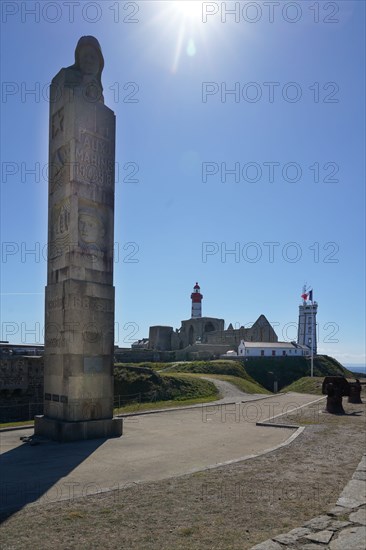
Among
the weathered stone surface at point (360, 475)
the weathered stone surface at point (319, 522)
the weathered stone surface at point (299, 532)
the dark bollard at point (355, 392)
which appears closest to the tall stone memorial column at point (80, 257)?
the weathered stone surface at point (360, 475)

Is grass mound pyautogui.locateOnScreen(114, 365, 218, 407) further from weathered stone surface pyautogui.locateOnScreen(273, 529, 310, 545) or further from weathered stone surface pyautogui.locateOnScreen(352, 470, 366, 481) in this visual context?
weathered stone surface pyautogui.locateOnScreen(273, 529, 310, 545)

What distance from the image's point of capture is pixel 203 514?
629cm

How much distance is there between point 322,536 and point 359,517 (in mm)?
867

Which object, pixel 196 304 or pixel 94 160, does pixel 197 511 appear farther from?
pixel 196 304

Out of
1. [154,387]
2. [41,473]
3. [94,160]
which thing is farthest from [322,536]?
[154,387]

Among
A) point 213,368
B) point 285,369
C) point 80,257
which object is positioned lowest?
point 285,369

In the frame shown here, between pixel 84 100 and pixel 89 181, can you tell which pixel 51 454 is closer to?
pixel 89 181

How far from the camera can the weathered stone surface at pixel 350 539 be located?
5.07 metres

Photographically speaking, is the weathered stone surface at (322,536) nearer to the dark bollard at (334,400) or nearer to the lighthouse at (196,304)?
the dark bollard at (334,400)

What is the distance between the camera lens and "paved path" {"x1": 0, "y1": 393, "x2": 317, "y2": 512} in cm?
794

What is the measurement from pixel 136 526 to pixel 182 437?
290 inches

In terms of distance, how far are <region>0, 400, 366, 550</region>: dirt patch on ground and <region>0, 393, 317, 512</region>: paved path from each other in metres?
0.67

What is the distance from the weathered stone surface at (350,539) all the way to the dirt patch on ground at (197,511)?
0.65 m

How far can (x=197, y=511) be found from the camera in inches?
252
